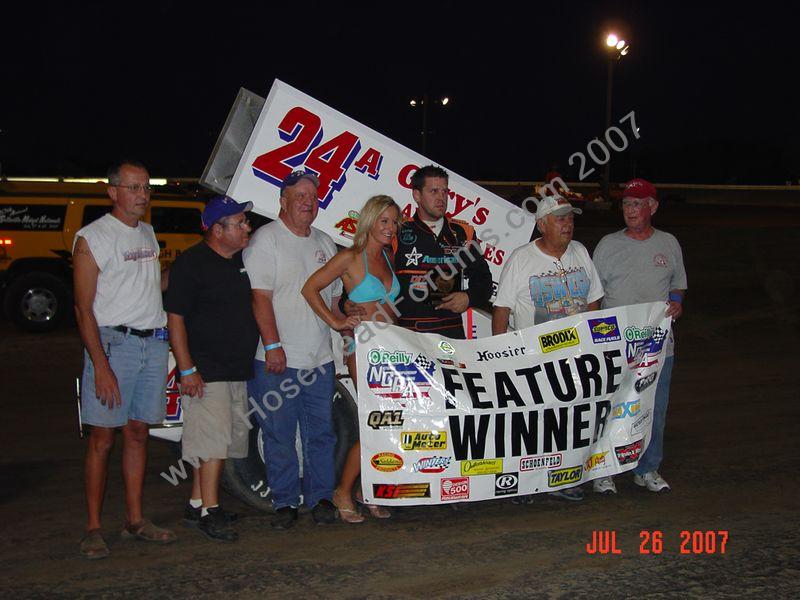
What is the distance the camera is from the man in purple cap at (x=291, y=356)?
5.00 m

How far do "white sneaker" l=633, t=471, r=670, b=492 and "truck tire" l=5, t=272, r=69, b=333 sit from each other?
9.55 metres

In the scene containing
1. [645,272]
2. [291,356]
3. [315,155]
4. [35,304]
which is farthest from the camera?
[35,304]

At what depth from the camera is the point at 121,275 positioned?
4.62 m

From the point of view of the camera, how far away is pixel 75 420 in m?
7.62

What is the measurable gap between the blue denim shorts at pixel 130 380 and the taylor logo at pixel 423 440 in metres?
1.45

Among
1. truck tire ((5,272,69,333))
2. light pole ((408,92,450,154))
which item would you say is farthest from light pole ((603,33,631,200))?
truck tire ((5,272,69,333))

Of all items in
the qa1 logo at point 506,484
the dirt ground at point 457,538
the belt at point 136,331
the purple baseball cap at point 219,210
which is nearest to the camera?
the dirt ground at point 457,538

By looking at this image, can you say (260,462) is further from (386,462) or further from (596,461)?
(596,461)

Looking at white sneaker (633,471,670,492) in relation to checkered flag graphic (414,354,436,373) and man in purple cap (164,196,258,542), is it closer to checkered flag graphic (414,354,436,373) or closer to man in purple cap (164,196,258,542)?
checkered flag graphic (414,354,436,373)

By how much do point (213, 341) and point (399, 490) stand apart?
1435mm

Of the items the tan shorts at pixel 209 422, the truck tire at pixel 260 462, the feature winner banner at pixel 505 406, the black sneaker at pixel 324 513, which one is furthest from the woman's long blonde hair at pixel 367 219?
the black sneaker at pixel 324 513

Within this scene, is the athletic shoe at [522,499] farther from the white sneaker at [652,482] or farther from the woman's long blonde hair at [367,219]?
the woman's long blonde hair at [367,219]

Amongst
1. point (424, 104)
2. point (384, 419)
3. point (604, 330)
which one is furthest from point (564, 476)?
point (424, 104)

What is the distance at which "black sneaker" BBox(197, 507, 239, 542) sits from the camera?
192 inches
